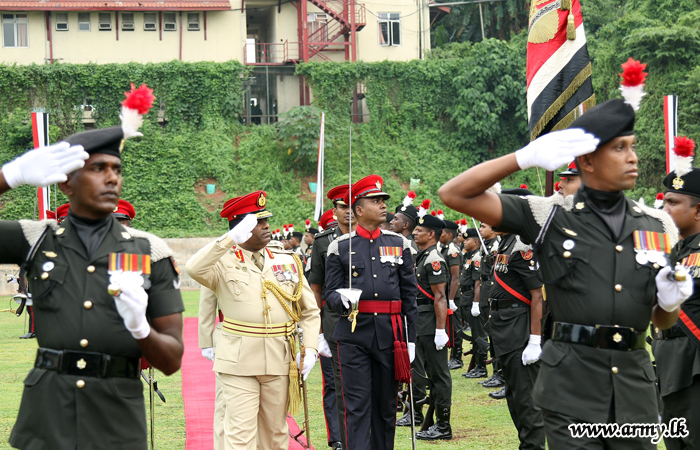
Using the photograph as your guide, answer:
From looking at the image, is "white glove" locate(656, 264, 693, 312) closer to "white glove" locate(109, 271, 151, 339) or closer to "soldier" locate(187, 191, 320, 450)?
"white glove" locate(109, 271, 151, 339)

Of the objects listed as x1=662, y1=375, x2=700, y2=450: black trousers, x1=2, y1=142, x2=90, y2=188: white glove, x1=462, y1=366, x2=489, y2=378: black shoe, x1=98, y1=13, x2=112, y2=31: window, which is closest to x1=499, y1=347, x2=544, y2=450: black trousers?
x1=662, y1=375, x2=700, y2=450: black trousers

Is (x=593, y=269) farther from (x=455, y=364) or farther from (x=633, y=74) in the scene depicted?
(x=455, y=364)

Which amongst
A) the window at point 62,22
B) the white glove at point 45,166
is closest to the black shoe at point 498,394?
the white glove at point 45,166

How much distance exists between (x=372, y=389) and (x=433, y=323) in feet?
8.31

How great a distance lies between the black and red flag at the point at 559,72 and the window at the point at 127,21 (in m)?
36.5

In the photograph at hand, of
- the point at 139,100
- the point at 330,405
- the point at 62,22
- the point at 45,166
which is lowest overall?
the point at 330,405

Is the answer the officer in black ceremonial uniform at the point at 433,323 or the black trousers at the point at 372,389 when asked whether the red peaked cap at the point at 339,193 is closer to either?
the officer in black ceremonial uniform at the point at 433,323

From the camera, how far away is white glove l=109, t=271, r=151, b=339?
3.50 m

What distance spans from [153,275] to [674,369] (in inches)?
147

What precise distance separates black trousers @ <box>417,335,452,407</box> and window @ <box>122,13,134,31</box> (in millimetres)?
35625

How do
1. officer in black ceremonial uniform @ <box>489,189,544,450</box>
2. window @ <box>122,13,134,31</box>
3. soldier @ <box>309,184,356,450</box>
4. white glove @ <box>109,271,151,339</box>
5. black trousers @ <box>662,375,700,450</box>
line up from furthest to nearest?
window @ <box>122,13,134,31</box>, soldier @ <box>309,184,356,450</box>, officer in black ceremonial uniform @ <box>489,189,544,450</box>, black trousers @ <box>662,375,700,450</box>, white glove @ <box>109,271,151,339</box>

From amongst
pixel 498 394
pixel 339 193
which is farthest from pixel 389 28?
pixel 339 193

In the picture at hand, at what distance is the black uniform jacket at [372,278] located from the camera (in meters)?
7.22

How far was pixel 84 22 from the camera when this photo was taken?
40562 mm
